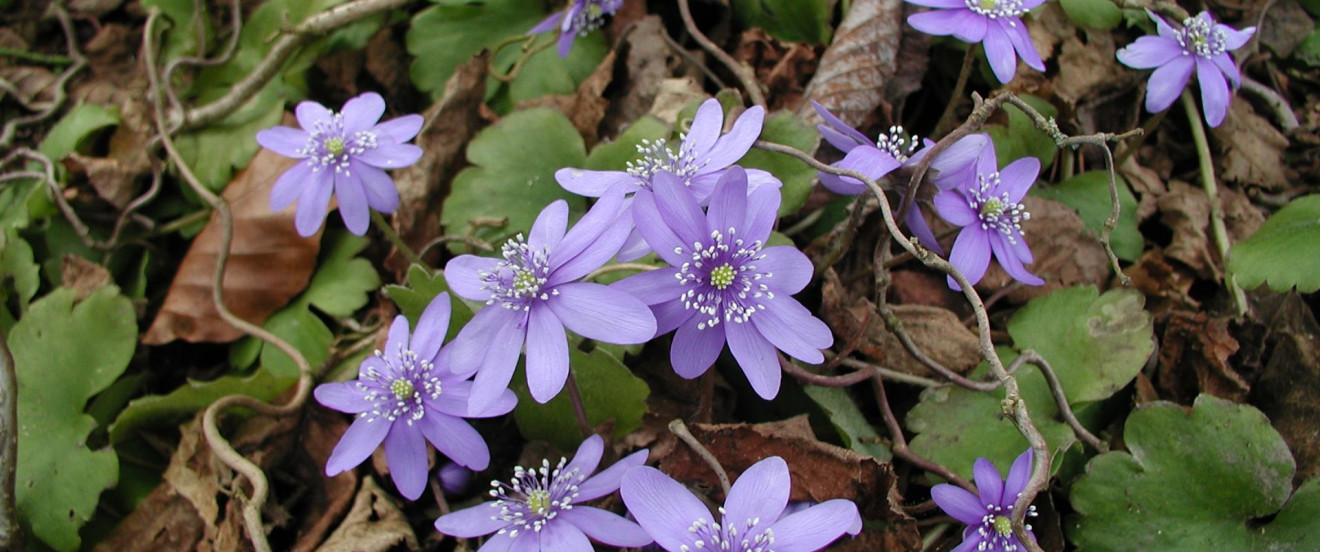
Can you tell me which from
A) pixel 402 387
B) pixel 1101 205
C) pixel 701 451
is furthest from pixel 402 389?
pixel 1101 205

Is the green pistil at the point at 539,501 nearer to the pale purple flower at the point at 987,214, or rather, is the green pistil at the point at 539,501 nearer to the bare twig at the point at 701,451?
the bare twig at the point at 701,451

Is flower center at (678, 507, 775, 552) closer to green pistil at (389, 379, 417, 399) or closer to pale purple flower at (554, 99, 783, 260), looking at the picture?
pale purple flower at (554, 99, 783, 260)

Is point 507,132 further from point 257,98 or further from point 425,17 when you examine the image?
point 257,98

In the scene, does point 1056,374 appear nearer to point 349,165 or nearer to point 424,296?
point 424,296

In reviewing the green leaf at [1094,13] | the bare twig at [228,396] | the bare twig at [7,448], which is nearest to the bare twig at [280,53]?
the bare twig at [228,396]

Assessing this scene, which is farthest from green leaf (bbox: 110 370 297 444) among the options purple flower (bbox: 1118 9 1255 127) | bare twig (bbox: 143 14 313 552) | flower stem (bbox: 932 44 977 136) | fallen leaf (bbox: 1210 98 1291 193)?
fallen leaf (bbox: 1210 98 1291 193)

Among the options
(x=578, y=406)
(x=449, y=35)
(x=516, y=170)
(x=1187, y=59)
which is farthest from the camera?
(x=449, y=35)

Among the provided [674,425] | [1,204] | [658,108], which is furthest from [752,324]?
[1,204]
